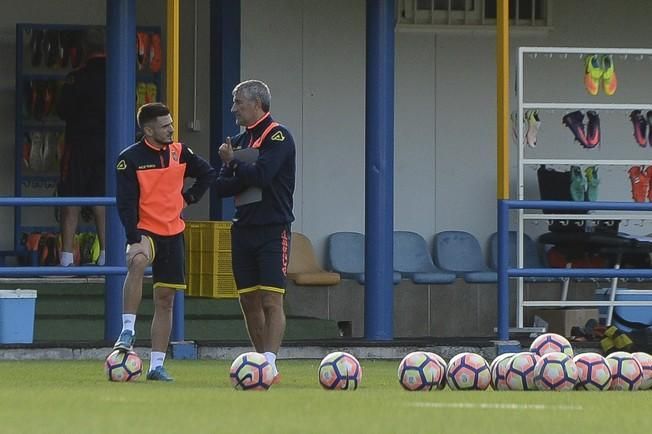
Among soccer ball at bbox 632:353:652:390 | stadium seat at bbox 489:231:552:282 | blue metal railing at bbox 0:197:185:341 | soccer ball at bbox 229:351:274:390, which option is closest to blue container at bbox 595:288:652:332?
stadium seat at bbox 489:231:552:282

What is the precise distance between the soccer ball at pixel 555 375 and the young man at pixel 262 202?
1.73 meters

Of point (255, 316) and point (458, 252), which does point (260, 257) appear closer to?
point (255, 316)

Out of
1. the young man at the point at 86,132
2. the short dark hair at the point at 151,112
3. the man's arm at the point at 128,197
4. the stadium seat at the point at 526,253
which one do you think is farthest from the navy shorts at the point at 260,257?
the stadium seat at the point at 526,253

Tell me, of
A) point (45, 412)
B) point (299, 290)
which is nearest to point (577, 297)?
point (299, 290)

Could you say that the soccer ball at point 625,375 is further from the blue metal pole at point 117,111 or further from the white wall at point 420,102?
the white wall at point 420,102

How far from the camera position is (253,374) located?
415 inches

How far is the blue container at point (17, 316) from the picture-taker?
14898 mm

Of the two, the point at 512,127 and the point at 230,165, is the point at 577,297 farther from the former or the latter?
the point at 230,165

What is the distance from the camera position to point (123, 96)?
14.9 m

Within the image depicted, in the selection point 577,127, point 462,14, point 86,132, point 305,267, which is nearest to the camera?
point 577,127

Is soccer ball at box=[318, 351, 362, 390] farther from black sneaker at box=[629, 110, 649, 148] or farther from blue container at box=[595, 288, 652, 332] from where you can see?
black sneaker at box=[629, 110, 649, 148]

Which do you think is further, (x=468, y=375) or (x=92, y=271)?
(x=92, y=271)

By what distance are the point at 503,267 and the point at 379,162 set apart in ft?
4.41

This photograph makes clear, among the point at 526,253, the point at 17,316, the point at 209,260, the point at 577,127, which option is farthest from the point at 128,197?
the point at 526,253
